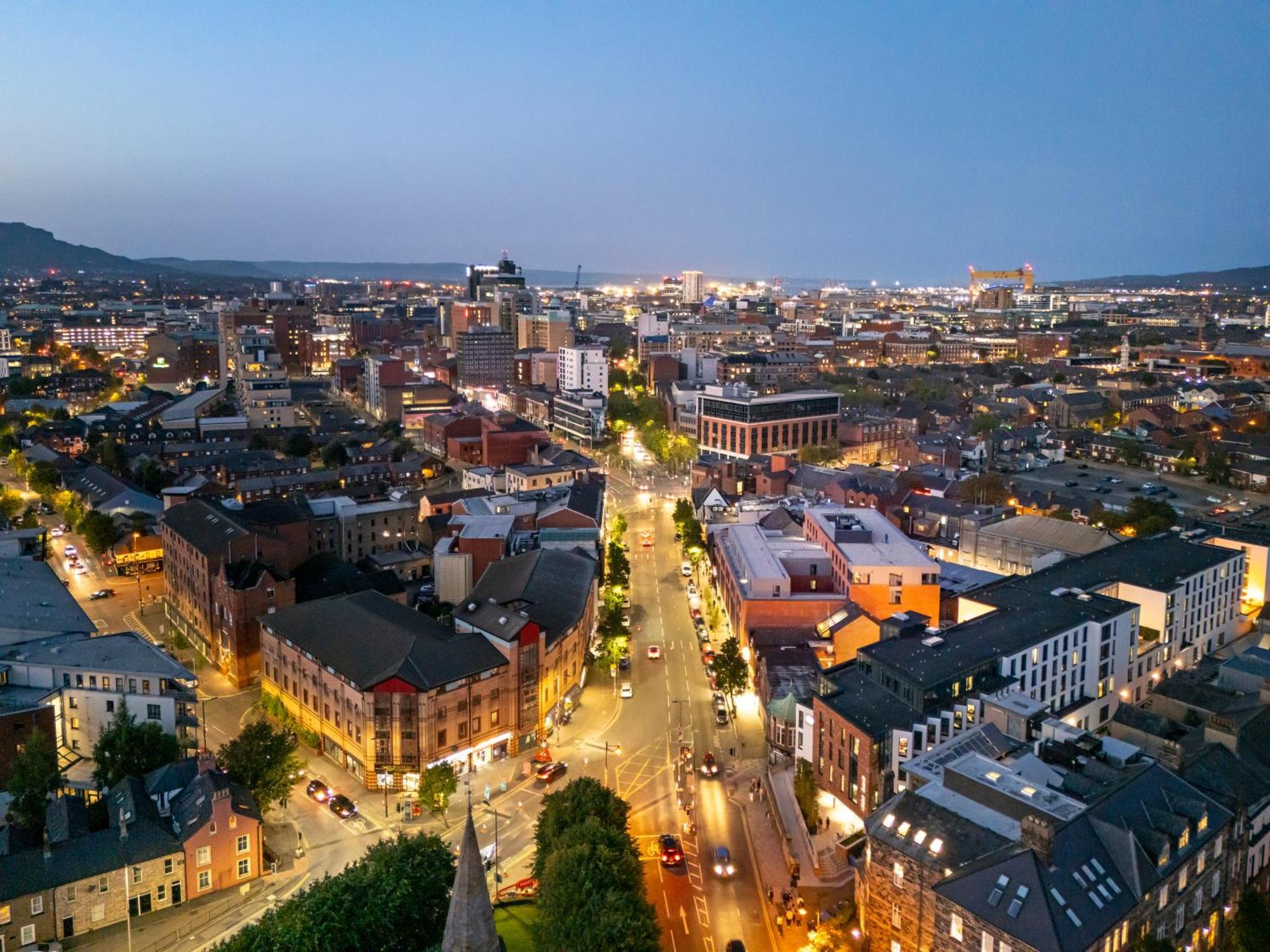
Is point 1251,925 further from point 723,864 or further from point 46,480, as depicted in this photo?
point 46,480

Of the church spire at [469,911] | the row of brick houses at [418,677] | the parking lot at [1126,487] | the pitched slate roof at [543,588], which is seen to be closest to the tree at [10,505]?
the row of brick houses at [418,677]

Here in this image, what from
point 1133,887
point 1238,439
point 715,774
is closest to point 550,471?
point 715,774

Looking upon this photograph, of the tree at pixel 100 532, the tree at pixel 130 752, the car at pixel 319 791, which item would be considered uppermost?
the tree at pixel 100 532

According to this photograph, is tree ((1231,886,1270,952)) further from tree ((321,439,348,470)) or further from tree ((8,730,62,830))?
tree ((321,439,348,470))

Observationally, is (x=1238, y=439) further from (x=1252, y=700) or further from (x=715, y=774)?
(x=715, y=774)

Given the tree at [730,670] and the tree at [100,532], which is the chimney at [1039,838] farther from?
the tree at [100,532]

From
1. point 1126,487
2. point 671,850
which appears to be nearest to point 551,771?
point 671,850

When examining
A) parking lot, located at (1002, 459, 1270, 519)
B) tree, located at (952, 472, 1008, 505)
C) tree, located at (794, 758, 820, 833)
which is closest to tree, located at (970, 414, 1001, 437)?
parking lot, located at (1002, 459, 1270, 519)
